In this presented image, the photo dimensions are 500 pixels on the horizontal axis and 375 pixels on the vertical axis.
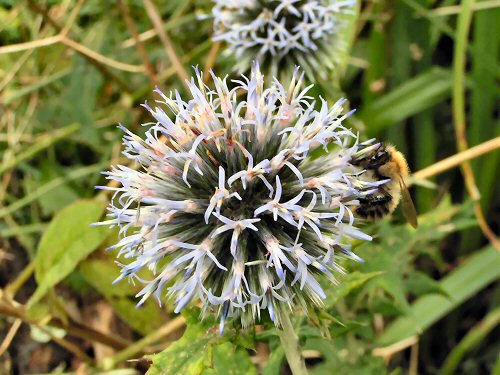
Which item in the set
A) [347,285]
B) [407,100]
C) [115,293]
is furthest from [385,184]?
[407,100]

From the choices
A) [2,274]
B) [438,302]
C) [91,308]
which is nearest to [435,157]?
[438,302]

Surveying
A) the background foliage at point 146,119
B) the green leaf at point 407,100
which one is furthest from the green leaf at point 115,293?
the green leaf at point 407,100

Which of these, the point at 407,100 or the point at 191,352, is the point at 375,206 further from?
the point at 407,100

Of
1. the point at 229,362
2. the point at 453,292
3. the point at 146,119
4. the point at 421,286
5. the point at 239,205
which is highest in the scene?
the point at 239,205

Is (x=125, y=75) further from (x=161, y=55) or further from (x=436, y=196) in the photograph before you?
(x=436, y=196)

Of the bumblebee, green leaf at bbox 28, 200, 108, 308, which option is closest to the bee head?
the bumblebee
